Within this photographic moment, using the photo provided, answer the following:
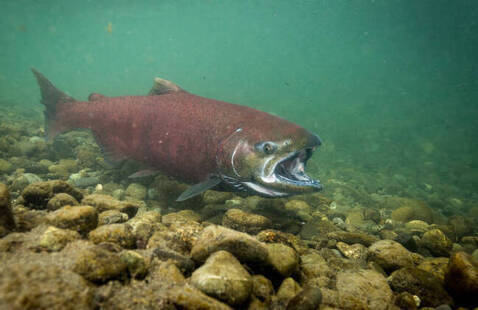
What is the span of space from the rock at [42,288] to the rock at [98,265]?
0.06 metres

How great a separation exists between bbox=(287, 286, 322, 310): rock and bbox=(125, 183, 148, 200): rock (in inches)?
128

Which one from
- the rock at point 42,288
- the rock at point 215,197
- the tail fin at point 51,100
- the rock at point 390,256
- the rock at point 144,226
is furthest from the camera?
the tail fin at point 51,100

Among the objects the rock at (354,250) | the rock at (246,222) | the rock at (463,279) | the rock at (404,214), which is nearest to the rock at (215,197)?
the rock at (246,222)

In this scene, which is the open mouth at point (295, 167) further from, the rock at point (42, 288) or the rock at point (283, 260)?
the rock at point (42, 288)

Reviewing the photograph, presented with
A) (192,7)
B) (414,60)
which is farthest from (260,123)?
(414,60)

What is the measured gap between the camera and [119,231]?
1.59m

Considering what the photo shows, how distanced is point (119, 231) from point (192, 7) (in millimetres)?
66675

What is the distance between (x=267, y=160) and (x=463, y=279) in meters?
1.97

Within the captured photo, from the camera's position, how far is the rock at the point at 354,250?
7.86ft

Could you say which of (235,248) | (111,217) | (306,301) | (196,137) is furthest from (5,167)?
(306,301)

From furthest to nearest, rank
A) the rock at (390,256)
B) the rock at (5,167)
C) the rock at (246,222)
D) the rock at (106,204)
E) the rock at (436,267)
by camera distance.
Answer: the rock at (5,167) → the rock at (246,222) → the rock at (106,204) → the rock at (390,256) → the rock at (436,267)

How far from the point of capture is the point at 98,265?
1.20 meters

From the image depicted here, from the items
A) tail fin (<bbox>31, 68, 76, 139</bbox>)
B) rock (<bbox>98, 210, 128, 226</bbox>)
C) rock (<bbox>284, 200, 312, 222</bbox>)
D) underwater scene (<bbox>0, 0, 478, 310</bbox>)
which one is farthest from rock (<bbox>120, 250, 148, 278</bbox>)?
tail fin (<bbox>31, 68, 76, 139</bbox>)

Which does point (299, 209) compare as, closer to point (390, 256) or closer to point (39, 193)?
point (390, 256)
